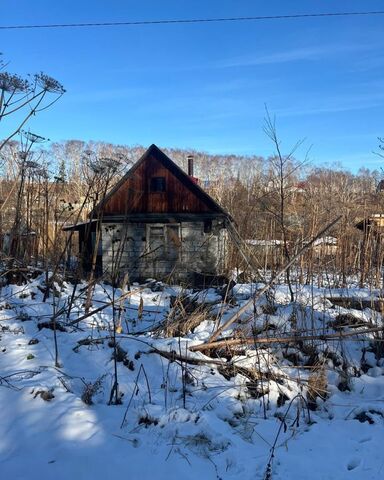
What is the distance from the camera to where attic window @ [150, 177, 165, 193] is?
20.8m

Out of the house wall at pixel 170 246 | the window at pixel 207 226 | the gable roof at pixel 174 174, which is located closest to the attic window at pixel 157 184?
the gable roof at pixel 174 174

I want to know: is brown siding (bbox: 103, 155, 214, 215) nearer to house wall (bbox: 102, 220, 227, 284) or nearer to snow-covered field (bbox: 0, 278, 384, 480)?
house wall (bbox: 102, 220, 227, 284)

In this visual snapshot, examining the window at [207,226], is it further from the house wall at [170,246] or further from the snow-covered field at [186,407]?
the snow-covered field at [186,407]

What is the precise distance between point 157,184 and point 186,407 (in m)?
16.8

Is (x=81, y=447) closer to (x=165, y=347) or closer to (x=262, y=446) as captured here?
(x=262, y=446)

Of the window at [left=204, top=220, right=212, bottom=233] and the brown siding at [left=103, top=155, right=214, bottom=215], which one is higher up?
the brown siding at [left=103, top=155, right=214, bottom=215]

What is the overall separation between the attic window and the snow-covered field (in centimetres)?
1404

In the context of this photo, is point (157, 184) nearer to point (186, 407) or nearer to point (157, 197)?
point (157, 197)

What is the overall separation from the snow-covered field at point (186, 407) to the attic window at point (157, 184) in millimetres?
14039

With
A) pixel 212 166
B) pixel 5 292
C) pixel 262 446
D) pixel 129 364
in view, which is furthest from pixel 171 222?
pixel 212 166

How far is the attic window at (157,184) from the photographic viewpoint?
819 inches

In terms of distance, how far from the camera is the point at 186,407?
4.63 metres

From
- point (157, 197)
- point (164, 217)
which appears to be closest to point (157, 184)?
point (157, 197)

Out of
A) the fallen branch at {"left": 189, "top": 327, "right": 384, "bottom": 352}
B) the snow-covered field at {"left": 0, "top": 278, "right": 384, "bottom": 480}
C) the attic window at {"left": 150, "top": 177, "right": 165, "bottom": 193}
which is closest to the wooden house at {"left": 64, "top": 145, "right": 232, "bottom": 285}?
the attic window at {"left": 150, "top": 177, "right": 165, "bottom": 193}
